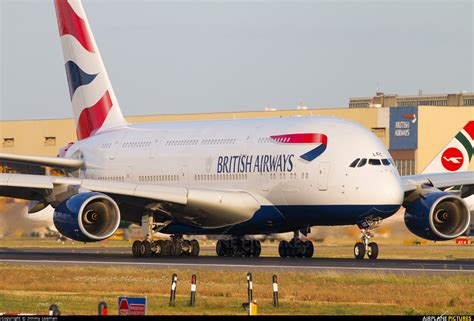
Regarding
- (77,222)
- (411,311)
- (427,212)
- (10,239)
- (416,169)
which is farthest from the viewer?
(416,169)

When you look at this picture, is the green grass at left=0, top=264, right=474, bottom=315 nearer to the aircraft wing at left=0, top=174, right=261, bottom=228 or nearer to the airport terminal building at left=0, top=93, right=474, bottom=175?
the aircraft wing at left=0, top=174, right=261, bottom=228

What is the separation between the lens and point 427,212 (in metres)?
41.9

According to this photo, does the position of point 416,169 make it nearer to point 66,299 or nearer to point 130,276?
point 130,276

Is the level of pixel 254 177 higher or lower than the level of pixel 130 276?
higher

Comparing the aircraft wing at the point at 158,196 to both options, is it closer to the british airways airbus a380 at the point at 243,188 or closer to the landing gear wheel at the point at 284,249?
the british airways airbus a380 at the point at 243,188

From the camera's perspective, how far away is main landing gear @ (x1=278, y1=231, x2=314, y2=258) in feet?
143

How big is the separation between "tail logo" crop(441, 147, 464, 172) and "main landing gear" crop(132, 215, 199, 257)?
1961cm

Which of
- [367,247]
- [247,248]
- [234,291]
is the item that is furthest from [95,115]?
[234,291]

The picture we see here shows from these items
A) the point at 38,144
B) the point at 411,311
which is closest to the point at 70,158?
the point at 411,311

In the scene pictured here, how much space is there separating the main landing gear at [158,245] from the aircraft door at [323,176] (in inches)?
253

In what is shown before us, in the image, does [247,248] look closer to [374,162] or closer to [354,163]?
[354,163]

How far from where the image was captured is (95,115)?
5247 cm

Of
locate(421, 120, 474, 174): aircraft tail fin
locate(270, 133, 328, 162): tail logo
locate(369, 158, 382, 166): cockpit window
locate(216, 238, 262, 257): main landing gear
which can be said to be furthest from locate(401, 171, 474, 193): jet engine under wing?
locate(421, 120, 474, 174): aircraft tail fin

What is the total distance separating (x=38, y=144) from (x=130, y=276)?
6713cm
